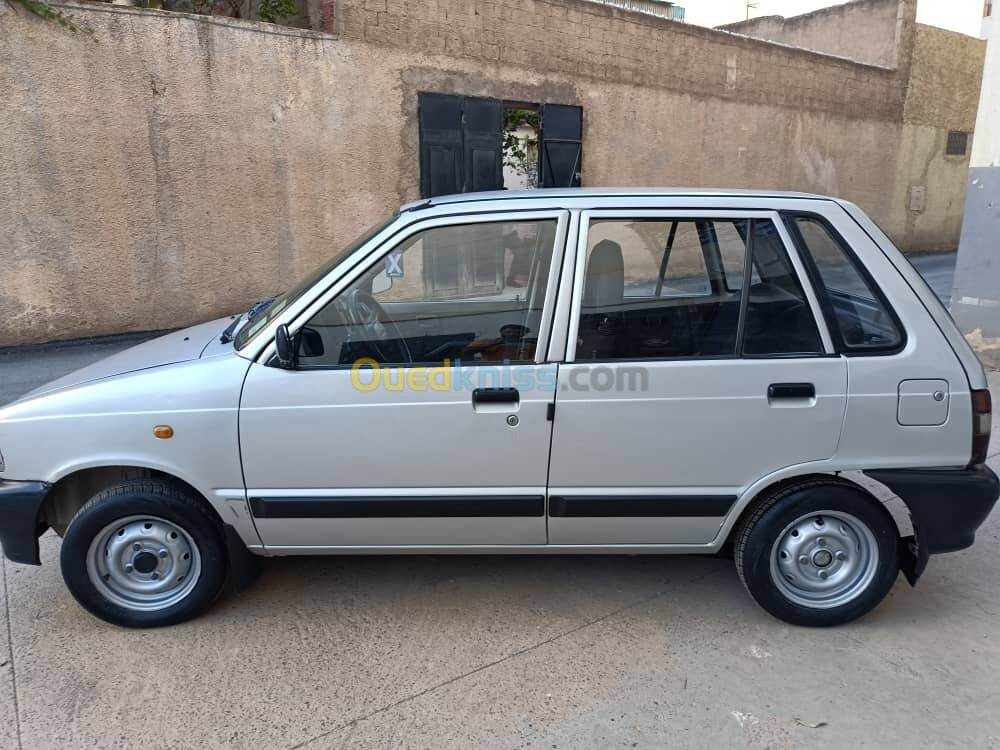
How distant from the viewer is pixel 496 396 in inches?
113

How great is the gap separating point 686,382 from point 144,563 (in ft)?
7.60

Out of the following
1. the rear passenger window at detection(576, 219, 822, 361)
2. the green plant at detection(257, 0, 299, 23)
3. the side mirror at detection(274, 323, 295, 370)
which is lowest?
the side mirror at detection(274, 323, 295, 370)

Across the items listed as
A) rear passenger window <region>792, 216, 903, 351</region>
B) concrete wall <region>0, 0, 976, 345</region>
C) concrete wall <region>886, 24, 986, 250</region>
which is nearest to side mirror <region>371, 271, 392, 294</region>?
rear passenger window <region>792, 216, 903, 351</region>

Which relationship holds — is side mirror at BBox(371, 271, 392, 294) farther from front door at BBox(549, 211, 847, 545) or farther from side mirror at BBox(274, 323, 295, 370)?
front door at BBox(549, 211, 847, 545)

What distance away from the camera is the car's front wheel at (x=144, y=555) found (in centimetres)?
297

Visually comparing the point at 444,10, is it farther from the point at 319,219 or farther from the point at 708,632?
the point at 708,632

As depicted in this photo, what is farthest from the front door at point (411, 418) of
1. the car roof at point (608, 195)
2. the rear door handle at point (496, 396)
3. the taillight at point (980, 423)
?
the taillight at point (980, 423)

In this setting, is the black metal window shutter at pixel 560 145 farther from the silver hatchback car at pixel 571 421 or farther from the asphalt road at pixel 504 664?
the asphalt road at pixel 504 664

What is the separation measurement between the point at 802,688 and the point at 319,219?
7.38 m

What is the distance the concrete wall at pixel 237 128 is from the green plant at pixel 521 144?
50cm

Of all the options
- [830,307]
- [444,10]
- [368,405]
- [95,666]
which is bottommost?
[95,666]

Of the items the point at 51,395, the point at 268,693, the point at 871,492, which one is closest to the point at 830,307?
the point at 871,492

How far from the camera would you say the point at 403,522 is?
3006 millimetres

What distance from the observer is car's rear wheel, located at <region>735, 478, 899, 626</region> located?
9.74ft
